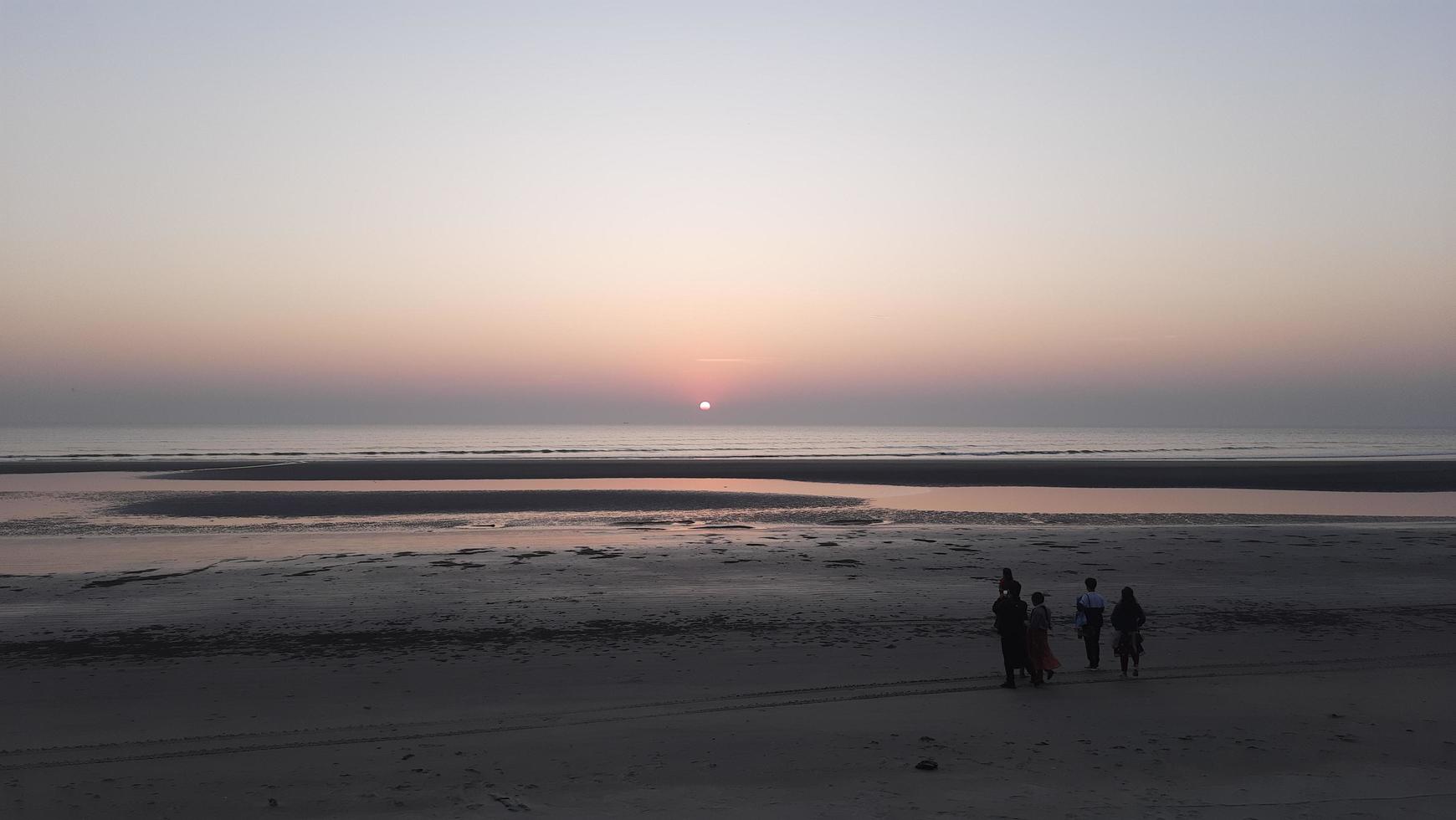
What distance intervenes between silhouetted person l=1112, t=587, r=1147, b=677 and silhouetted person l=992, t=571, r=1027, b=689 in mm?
1578

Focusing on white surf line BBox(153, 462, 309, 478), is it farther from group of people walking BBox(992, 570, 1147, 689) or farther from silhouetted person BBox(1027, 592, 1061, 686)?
silhouetted person BBox(1027, 592, 1061, 686)

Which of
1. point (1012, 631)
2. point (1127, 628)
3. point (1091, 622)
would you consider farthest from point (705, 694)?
point (1127, 628)

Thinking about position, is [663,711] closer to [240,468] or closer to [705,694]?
[705,694]

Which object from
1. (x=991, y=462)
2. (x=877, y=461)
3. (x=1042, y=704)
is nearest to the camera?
(x=1042, y=704)

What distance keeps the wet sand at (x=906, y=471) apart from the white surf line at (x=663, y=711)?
133 ft

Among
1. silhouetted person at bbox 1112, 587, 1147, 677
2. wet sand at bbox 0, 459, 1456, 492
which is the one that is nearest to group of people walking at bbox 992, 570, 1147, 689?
silhouetted person at bbox 1112, 587, 1147, 677

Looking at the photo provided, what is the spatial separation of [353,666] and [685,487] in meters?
39.0

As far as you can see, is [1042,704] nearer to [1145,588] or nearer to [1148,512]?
[1145,588]

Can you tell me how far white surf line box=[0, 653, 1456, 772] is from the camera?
1082 centimetres

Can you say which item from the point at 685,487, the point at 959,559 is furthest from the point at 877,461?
the point at 959,559

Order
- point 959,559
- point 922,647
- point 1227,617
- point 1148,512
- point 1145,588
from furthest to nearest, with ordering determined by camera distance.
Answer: point 1148,512 → point 959,559 → point 1145,588 → point 1227,617 → point 922,647

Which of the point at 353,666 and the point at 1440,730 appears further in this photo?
the point at 353,666

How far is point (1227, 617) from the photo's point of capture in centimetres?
1834

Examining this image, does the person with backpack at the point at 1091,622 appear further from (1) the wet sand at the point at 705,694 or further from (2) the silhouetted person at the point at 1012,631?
(2) the silhouetted person at the point at 1012,631
